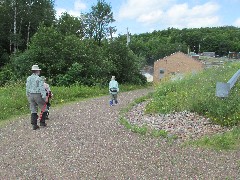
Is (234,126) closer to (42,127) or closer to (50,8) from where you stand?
(42,127)

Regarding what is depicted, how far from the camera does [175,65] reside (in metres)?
50.2

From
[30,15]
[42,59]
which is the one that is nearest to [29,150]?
[42,59]

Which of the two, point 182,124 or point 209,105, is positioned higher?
point 209,105

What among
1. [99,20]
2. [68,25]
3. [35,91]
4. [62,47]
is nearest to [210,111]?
[35,91]

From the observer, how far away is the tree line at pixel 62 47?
31342 millimetres

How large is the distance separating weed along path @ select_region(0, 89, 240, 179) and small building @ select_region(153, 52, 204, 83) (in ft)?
123

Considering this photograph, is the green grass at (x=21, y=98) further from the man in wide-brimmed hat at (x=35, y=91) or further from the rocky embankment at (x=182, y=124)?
the rocky embankment at (x=182, y=124)

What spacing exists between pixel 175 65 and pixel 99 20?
25362 millimetres

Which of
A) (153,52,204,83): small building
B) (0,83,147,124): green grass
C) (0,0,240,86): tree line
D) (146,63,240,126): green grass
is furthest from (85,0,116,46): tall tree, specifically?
(146,63,240,126): green grass

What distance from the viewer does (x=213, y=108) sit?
10.9m

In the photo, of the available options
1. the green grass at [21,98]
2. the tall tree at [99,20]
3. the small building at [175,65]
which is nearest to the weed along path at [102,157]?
the green grass at [21,98]

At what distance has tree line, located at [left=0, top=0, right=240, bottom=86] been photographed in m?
31.3

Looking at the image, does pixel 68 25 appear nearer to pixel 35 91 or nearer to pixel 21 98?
pixel 21 98

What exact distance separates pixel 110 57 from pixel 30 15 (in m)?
16.2
